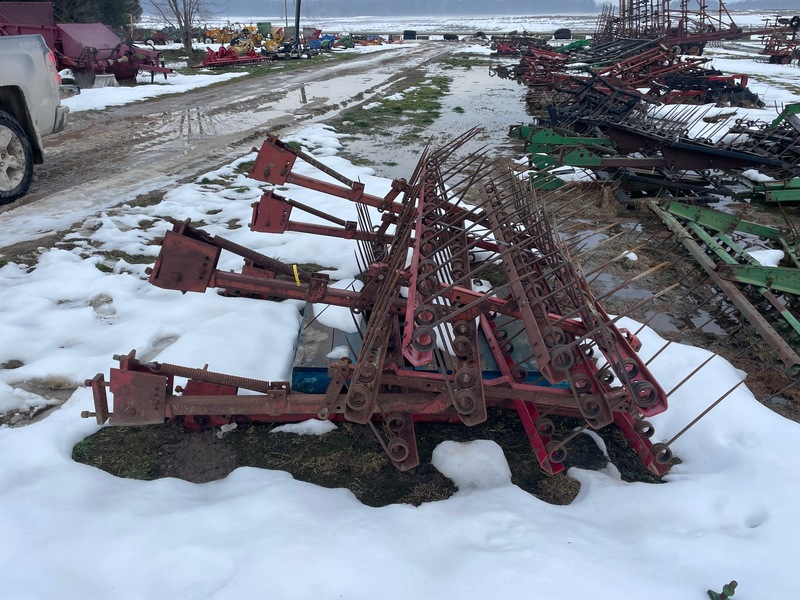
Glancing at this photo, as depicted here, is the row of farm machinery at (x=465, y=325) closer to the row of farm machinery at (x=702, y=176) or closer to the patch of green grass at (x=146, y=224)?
the row of farm machinery at (x=702, y=176)

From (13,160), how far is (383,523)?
288 inches

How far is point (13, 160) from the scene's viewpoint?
7051 millimetres

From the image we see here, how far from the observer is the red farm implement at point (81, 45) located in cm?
1392

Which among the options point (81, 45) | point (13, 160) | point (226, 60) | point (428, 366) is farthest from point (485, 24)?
point (428, 366)

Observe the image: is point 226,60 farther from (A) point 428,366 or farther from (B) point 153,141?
(A) point 428,366

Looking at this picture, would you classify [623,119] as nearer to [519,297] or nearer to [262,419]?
[519,297]

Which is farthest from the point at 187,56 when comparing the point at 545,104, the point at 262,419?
the point at 262,419

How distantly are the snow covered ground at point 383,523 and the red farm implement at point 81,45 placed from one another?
1396 cm

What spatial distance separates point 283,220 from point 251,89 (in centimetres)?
1541

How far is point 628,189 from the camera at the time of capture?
8828mm

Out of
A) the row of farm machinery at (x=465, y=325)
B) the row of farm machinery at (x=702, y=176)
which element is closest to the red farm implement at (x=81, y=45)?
the row of farm machinery at (x=702, y=176)

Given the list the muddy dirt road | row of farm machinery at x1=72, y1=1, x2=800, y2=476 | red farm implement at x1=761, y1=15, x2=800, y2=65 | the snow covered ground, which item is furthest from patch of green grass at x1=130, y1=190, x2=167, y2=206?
red farm implement at x1=761, y1=15, x2=800, y2=65

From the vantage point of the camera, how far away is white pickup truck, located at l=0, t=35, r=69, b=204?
6.89m

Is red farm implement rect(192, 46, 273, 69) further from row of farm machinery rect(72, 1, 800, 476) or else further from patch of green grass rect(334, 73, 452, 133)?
row of farm machinery rect(72, 1, 800, 476)
